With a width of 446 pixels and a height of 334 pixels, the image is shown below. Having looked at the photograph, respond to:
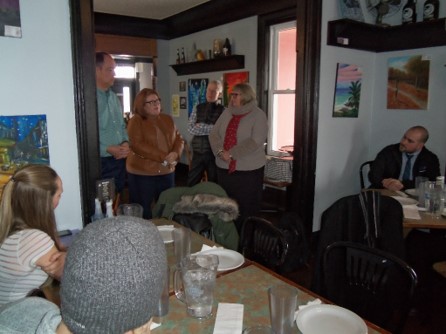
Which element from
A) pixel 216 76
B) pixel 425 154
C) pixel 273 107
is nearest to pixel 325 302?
pixel 425 154

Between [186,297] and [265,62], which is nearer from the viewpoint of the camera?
[186,297]

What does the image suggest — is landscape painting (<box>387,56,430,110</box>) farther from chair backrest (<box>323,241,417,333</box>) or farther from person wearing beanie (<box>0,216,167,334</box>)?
person wearing beanie (<box>0,216,167,334</box>)

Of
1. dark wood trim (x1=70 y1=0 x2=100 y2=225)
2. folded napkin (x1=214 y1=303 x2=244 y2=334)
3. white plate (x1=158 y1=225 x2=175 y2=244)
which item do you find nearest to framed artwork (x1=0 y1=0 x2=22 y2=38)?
dark wood trim (x1=70 y1=0 x2=100 y2=225)

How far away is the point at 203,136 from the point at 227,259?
2.88 m

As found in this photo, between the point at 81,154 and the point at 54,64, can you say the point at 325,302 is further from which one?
the point at 54,64

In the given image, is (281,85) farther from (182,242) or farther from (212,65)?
(182,242)

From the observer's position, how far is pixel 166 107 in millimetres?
6938

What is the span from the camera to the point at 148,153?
3.09 meters

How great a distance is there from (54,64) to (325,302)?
175 cm

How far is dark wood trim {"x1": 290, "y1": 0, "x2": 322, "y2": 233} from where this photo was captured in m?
3.16

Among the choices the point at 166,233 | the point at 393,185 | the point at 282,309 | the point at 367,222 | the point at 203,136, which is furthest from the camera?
the point at 203,136

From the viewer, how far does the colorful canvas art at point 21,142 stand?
6.31 feet

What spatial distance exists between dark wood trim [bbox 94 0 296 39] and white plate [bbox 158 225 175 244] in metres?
3.23

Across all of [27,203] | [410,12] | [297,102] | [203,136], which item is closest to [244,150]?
[297,102]
